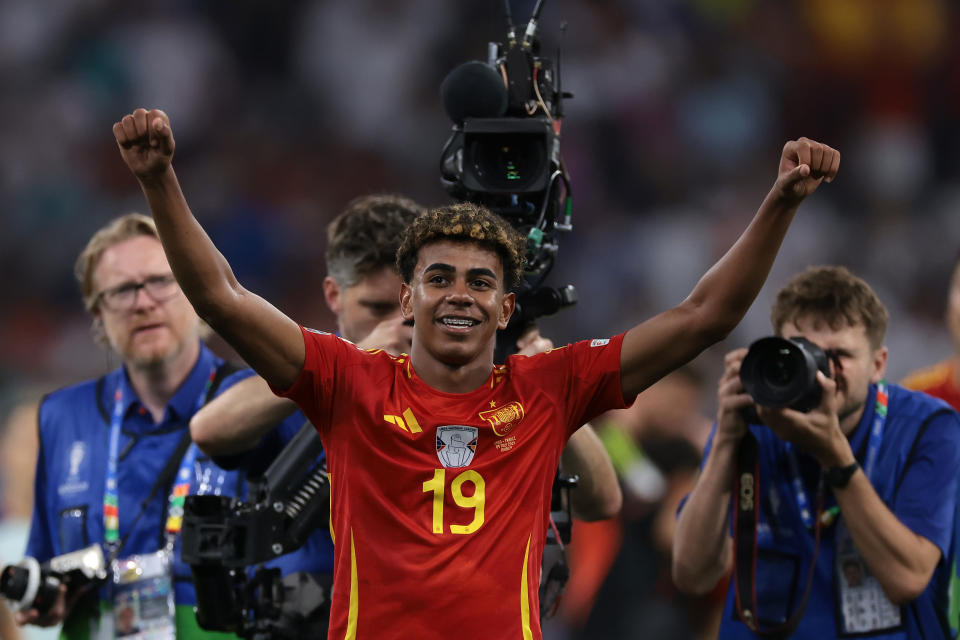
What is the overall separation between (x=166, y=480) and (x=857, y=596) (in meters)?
2.12

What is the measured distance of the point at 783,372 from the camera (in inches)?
130

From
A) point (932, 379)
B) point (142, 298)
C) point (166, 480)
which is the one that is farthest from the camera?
point (932, 379)

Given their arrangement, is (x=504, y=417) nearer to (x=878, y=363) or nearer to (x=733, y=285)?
(x=733, y=285)

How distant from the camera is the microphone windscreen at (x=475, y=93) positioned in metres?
3.23

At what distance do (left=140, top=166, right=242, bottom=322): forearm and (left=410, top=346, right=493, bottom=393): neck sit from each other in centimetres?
47

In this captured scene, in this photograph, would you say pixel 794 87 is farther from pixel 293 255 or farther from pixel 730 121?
pixel 293 255

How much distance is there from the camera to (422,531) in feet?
8.34

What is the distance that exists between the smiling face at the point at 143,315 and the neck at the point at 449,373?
1.59 m

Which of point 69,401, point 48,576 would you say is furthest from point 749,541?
point 69,401

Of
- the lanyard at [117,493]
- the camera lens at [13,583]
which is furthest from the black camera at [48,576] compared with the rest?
the lanyard at [117,493]

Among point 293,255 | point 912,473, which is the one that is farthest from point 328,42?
point 912,473

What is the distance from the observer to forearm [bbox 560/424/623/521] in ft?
11.2

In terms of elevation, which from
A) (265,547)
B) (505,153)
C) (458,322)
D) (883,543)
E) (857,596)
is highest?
(505,153)

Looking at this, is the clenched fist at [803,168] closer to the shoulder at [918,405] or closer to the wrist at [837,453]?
the wrist at [837,453]
